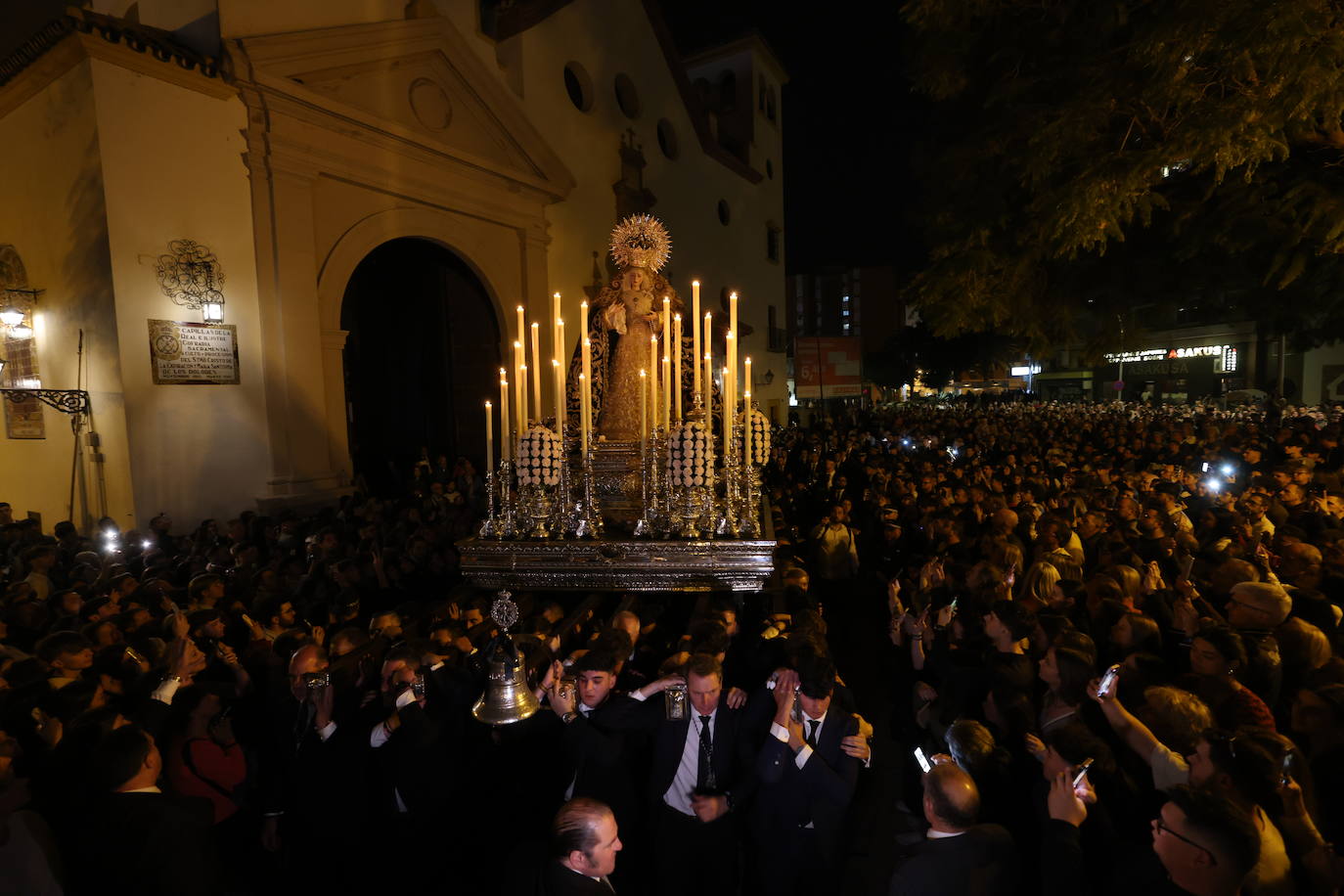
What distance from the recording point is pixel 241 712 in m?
4.34

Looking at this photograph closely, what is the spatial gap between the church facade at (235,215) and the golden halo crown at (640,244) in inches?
236

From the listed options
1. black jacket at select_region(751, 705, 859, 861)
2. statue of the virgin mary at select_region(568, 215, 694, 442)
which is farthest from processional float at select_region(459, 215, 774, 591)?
black jacket at select_region(751, 705, 859, 861)

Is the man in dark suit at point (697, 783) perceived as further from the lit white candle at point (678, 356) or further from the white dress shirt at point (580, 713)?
the lit white candle at point (678, 356)

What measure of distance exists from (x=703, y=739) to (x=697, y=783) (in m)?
0.22

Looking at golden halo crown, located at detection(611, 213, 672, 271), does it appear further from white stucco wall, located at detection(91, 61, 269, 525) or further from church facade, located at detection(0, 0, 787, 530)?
white stucco wall, located at detection(91, 61, 269, 525)

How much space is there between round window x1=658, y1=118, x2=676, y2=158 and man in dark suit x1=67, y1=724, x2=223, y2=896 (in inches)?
825

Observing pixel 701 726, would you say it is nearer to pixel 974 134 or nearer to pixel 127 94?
pixel 974 134

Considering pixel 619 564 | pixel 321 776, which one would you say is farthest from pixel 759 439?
pixel 321 776

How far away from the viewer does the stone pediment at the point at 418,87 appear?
1098 cm

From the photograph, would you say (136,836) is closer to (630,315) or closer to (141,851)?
(141,851)

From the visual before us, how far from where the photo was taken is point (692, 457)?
6.56m

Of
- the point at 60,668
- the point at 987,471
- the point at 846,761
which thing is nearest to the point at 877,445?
the point at 987,471

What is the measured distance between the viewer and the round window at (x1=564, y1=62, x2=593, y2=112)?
57.4 feet

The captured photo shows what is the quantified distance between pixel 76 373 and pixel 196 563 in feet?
15.8
